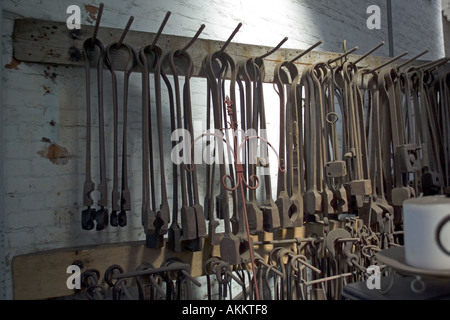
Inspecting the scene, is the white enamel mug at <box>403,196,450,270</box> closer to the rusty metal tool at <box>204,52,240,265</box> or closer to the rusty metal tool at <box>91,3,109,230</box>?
the rusty metal tool at <box>204,52,240,265</box>

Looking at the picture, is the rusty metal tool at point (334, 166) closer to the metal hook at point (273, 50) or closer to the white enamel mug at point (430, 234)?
the metal hook at point (273, 50)

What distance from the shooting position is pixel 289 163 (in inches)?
65.7

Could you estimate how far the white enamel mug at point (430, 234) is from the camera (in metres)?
0.83

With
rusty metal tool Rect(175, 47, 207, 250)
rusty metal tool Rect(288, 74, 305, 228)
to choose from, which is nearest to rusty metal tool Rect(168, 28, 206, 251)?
rusty metal tool Rect(175, 47, 207, 250)

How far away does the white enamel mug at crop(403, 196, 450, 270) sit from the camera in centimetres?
83

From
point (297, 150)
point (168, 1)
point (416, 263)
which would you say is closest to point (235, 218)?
point (297, 150)

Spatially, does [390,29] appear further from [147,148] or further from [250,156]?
[147,148]

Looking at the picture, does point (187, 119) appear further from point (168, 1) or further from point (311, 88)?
point (168, 1)

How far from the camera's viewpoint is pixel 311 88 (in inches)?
68.8

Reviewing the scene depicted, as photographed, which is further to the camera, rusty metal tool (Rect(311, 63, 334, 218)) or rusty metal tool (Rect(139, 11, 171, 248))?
rusty metal tool (Rect(311, 63, 334, 218))

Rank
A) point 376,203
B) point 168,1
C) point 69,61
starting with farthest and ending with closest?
point 168,1
point 376,203
point 69,61

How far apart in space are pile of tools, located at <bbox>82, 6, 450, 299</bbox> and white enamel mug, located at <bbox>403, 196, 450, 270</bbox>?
552 mm

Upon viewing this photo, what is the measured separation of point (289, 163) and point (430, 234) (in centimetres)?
→ 86
